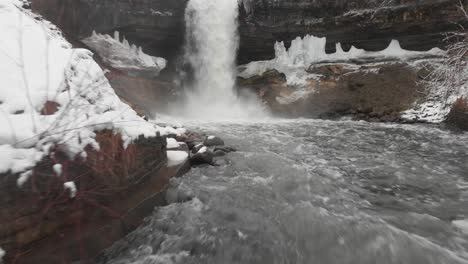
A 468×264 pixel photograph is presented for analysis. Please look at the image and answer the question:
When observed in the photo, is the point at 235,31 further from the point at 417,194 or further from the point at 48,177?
the point at 48,177

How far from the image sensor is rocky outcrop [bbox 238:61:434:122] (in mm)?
12172

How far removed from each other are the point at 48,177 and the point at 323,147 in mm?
6872

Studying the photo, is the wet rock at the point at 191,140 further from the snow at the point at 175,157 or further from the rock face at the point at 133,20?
the rock face at the point at 133,20

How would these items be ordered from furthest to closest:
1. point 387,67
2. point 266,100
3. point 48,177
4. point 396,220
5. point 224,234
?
point 266,100 < point 387,67 < point 396,220 < point 224,234 < point 48,177

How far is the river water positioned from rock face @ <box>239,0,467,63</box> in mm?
7607

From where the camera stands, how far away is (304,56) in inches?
603

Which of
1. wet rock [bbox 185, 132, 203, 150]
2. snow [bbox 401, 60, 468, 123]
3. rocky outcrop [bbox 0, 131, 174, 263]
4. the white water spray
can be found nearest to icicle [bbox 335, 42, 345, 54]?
snow [bbox 401, 60, 468, 123]

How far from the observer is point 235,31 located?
15766 millimetres

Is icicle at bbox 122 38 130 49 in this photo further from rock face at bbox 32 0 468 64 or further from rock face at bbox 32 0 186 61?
rock face at bbox 32 0 468 64

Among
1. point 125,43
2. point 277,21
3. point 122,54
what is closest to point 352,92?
point 277,21

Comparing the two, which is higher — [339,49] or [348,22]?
[348,22]

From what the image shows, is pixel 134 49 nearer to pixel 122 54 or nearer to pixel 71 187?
pixel 122 54

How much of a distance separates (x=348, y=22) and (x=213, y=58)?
750 cm

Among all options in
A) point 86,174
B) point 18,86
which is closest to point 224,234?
point 86,174
